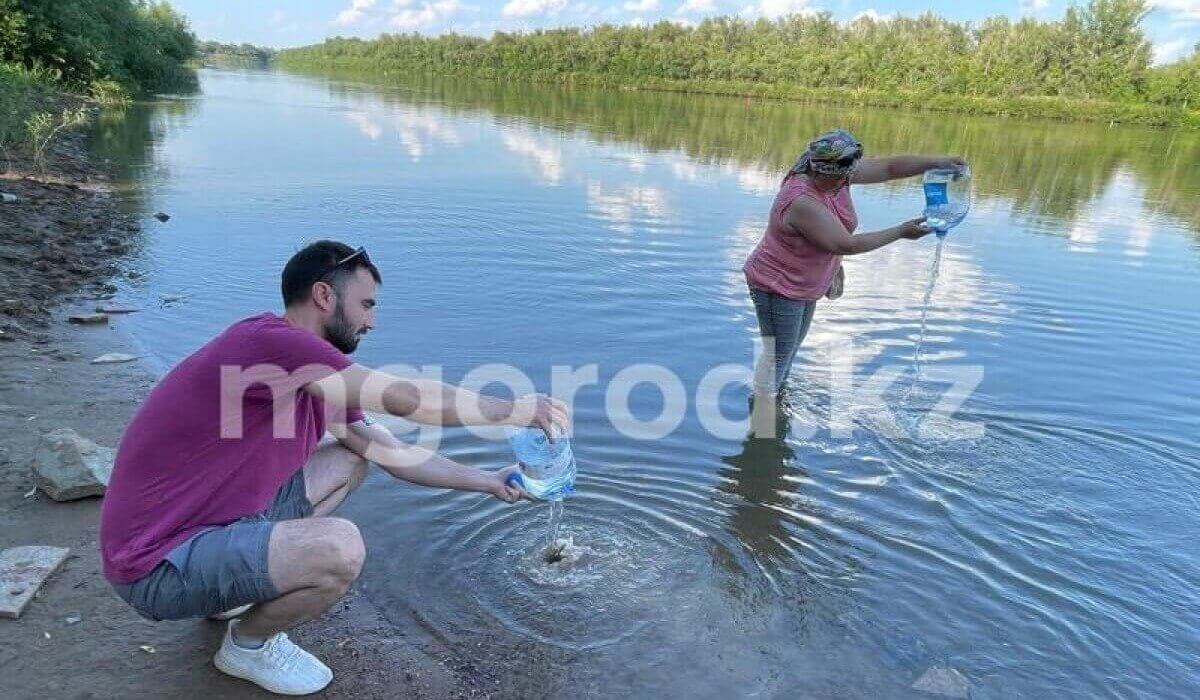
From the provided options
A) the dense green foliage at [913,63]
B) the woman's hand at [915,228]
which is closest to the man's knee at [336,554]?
the woman's hand at [915,228]

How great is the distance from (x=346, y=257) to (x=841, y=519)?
3.17 meters

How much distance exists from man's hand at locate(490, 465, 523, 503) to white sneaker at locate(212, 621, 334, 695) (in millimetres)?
890

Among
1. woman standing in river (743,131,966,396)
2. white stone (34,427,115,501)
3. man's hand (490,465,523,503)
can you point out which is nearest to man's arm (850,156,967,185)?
woman standing in river (743,131,966,396)

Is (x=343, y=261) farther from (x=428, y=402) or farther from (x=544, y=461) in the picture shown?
(x=544, y=461)

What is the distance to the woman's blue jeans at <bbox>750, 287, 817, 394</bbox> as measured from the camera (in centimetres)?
536

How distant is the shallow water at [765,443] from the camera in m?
3.44

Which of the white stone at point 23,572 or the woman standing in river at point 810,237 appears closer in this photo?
the white stone at point 23,572

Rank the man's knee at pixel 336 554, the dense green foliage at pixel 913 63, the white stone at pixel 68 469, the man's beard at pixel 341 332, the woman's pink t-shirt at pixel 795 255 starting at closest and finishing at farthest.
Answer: the man's knee at pixel 336 554 < the man's beard at pixel 341 332 < the white stone at pixel 68 469 < the woman's pink t-shirt at pixel 795 255 < the dense green foliage at pixel 913 63

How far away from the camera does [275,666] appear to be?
271 centimetres

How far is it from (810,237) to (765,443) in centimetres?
144

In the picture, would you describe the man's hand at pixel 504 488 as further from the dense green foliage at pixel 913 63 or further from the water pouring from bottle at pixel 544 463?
the dense green foliage at pixel 913 63

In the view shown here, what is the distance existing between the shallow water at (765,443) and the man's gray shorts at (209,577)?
981mm

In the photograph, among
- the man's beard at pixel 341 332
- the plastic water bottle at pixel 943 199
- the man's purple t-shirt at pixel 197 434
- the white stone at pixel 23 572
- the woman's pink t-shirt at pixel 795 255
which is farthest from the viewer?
the plastic water bottle at pixel 943 199

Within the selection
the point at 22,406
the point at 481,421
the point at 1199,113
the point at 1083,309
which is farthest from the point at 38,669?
the point at 1199,113
